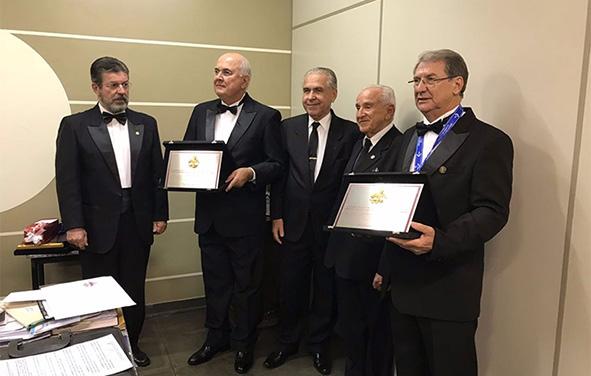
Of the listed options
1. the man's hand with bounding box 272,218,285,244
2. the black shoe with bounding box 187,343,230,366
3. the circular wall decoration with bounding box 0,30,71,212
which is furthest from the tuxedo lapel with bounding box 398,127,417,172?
the circular wall decoration with bounding box 0,30,71,212

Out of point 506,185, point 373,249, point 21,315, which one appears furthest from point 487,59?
point 21,315

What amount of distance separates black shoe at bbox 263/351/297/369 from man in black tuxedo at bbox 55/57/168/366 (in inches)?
36.7

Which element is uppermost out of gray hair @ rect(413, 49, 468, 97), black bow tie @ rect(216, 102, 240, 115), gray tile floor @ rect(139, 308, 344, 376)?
gray hair @ rect(413, 49, 468, 97)

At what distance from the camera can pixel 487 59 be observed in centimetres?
210

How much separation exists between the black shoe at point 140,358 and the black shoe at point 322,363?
1054 millimetres

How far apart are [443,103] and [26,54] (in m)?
2.77

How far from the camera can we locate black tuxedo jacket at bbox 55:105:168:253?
2.59m

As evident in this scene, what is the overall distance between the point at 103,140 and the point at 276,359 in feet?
5.55

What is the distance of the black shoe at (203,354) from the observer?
2.94m

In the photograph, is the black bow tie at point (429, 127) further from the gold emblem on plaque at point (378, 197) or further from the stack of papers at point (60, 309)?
the stack of papers at point (60, 309)

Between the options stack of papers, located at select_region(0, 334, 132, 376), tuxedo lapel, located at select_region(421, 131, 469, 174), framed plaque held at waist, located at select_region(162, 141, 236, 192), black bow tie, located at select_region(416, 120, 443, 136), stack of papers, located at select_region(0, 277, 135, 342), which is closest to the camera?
stack of papers, located at select_region(0, 334, 132, 376)

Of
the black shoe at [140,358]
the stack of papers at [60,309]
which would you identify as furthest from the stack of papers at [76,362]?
the black shoe at [140,358]

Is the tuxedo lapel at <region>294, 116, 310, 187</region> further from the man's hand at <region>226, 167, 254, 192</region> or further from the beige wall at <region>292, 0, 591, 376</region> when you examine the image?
the beige wall at <region>292, 0, 591, 376</region>

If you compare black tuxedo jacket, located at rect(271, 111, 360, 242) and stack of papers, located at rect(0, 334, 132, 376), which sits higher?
black tuxedo jacket, located at rect(271, 111, 360, 242)
